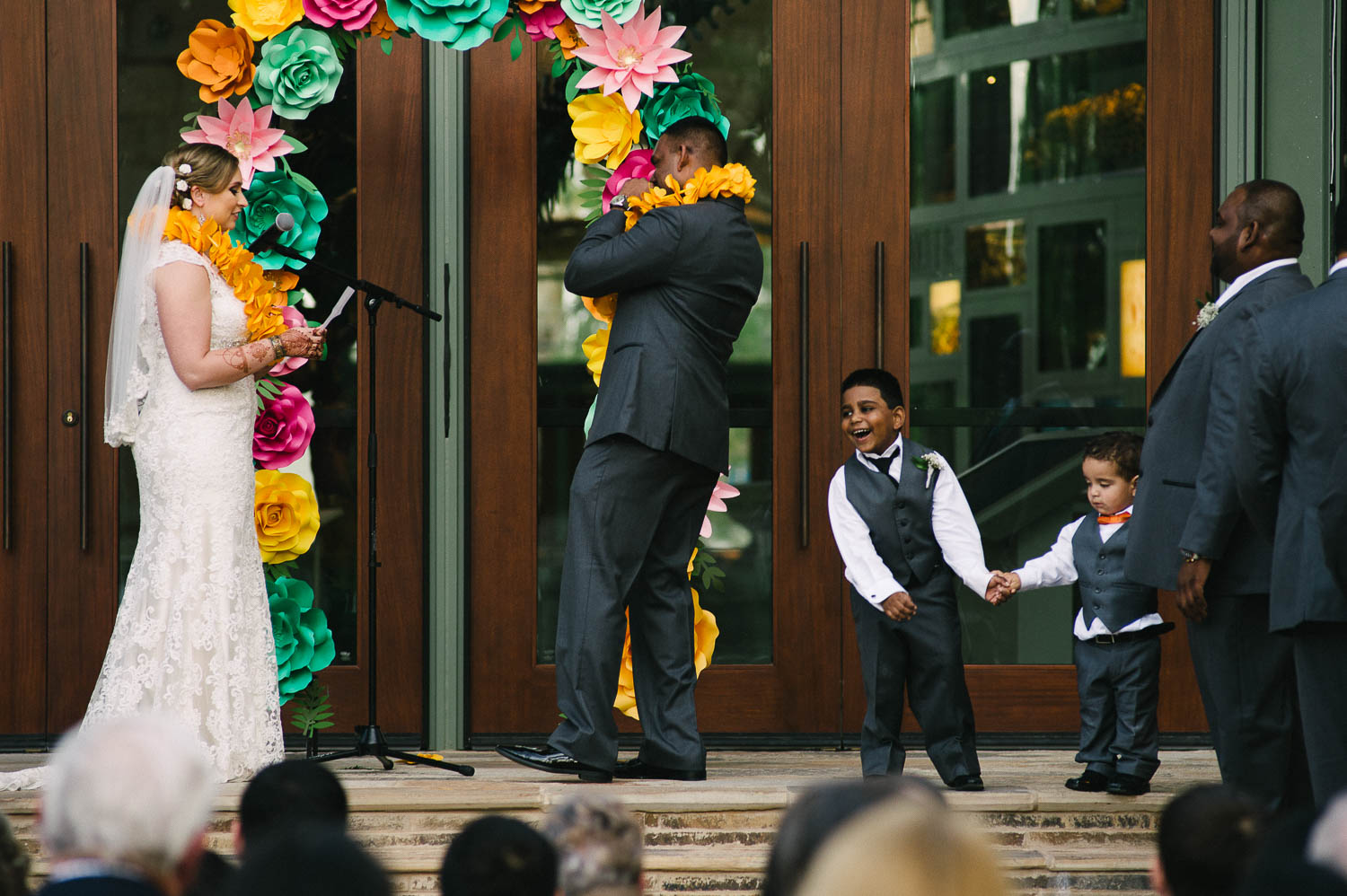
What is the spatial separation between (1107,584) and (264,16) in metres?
3.13

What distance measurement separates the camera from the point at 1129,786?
4410mm

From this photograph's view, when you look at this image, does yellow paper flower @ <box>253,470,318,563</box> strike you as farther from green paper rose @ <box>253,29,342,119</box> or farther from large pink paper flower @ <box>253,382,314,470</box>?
green paper rose @ <box>253,29,342,119</box>

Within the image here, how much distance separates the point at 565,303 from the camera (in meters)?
5.46

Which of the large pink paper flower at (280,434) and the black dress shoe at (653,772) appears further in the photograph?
the large pink paper flower at (280,434)

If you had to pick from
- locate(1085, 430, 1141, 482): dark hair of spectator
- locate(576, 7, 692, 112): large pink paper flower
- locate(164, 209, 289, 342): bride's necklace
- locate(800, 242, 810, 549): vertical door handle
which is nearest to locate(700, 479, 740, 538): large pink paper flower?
locate(800, 242, 810, 549): vertical door handle

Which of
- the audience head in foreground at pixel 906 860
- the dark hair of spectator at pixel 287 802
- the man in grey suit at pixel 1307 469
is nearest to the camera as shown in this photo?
the audience head in foreground at pixel 906 860

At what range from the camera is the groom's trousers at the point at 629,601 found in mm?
4430

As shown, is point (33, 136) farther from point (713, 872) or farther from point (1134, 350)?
point (1134, 350)

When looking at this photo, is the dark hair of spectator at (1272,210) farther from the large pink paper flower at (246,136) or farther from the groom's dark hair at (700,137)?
the large pink paper flower at (246,136)

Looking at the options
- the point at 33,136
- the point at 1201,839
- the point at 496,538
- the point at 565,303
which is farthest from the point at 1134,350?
the point at 33,136

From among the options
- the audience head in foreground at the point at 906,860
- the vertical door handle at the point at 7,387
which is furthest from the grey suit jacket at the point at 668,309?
the audience head in foreground at the point at 906,860

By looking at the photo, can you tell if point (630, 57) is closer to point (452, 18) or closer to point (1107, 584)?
point (452, 18)

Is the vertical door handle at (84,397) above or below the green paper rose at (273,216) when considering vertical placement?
below

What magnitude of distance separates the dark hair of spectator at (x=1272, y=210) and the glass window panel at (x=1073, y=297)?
167 cm
